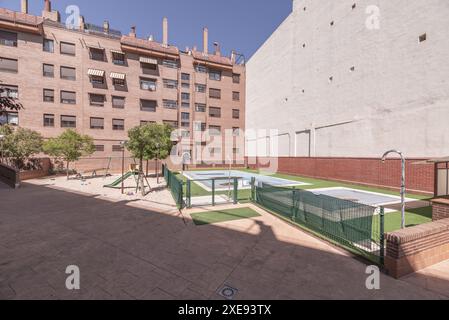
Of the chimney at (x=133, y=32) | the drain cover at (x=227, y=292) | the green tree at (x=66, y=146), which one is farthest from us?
the chimney at (x=133, y=32)

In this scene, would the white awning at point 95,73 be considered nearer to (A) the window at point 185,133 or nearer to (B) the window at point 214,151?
(A) the window at point 185,133

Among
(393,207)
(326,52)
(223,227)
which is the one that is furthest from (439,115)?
(223,227)

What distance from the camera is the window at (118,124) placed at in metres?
31.2

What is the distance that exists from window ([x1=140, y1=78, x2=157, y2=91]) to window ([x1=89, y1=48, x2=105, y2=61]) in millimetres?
5743

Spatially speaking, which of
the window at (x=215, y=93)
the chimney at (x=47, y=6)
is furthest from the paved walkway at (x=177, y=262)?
the chimney at (x=47, y=6)

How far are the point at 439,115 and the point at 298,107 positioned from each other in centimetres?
1364

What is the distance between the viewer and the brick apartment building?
1045 inches

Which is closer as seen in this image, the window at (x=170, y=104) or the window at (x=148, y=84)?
the window at (x=148, y=84)

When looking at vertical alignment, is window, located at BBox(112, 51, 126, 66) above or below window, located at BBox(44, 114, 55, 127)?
above

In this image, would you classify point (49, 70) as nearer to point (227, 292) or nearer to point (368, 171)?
point (227, 292)

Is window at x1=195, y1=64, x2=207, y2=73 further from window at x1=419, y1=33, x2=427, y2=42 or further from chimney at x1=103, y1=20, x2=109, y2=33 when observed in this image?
window at x1=419, y1=33, x2=427, y2=42

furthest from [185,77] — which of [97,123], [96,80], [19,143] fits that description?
[19,143]

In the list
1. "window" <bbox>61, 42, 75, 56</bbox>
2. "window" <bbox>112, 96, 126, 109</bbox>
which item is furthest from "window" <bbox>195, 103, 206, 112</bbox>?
"window" <bbox>61, 42, 75, 56</bbox>

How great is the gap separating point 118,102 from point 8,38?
13.5 metres
